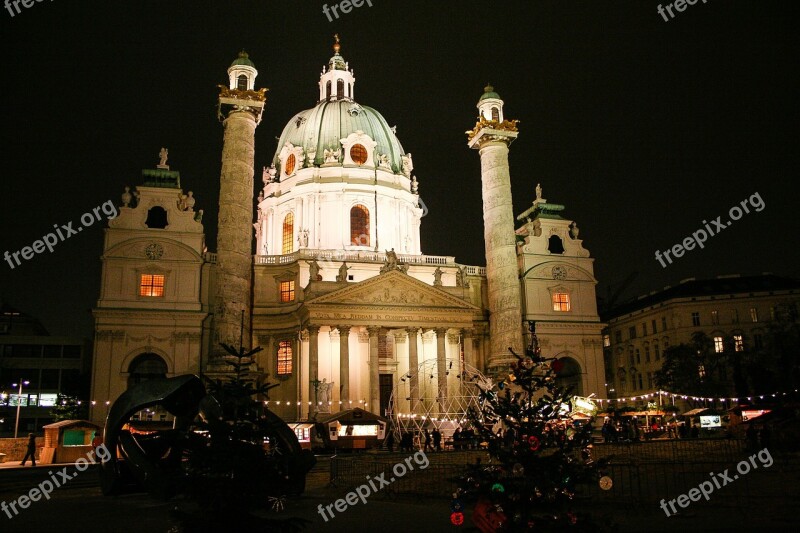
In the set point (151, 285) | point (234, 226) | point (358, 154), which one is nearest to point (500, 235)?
point (234, 226)

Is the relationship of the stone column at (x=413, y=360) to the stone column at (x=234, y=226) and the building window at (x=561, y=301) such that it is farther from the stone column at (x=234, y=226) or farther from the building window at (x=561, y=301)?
the building window at (x=561, y=301)

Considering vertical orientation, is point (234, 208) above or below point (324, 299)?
above

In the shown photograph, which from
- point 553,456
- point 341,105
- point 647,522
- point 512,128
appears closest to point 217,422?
point 553,456

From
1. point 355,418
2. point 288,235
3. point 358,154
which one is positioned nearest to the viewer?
point 355,418

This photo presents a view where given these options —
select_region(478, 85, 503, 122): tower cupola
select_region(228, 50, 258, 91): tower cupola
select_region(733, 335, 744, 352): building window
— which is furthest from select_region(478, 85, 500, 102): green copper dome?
select_region(733, 335, 744, 352): building window

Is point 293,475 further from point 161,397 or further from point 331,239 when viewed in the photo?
point 331,239

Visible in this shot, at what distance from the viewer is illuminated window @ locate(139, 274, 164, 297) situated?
50056 mm

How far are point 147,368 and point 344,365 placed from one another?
14963mm

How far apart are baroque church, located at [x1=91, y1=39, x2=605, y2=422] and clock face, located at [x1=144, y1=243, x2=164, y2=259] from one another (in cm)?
7

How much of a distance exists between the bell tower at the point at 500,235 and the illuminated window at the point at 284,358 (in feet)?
48.6

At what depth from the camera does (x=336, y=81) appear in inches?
2955

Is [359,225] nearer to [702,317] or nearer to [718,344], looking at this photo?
[702,317]

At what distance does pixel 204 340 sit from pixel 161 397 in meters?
34.7

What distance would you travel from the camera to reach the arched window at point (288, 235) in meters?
65.2
